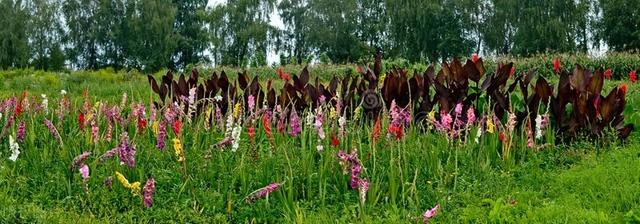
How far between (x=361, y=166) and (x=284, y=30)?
56.3 m

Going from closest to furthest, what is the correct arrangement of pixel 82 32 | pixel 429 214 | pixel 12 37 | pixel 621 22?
pixel 429 214, pixel 621 22, pixel 12 37, pixel 82 32

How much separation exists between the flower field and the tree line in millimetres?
41826

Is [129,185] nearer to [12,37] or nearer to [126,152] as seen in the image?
[126,152]

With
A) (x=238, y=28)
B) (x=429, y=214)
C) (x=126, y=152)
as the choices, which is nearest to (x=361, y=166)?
(x=429, y=214)

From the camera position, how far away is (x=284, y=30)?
5972cm

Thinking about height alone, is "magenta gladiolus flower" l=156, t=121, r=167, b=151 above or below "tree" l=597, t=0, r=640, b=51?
below

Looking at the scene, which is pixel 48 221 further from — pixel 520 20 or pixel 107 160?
pixel 520 20

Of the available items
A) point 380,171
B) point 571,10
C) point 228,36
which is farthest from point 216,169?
point 228,36

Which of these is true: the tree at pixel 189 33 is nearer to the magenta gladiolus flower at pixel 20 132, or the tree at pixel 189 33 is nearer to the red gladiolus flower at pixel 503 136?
the magenta gladiolus flower at pixel 20 132

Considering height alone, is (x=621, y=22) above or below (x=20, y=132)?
above

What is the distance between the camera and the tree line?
Result: 46156 mm

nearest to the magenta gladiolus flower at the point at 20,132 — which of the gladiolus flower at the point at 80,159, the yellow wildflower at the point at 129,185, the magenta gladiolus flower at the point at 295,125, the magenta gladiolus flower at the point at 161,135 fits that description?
the gladiolus flower at the point at 80,159

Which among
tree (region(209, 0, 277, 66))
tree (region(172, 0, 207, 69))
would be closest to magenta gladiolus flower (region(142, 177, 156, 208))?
tree (region(209, 0, 277, 66))

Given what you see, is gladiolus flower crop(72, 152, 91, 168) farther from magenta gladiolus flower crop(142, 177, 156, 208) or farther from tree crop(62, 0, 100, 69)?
tree crop(62, 0, 100, 69)
